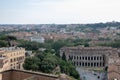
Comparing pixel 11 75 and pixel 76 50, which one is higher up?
pixel 11 75

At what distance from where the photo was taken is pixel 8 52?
31.7 meters

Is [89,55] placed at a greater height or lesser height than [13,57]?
lesser

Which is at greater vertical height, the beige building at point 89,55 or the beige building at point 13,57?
the beige building at point 13,57

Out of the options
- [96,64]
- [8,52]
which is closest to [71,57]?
[96,64]

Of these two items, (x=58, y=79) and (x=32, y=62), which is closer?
(x=58, y=79)

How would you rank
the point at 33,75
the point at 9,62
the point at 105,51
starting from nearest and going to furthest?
the point at 33,75 → the point at 9,62 → the point at 105,51

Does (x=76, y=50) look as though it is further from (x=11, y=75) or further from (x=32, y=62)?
(x=11, y=75)

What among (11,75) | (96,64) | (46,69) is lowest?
(96,64)

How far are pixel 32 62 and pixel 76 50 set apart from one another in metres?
26.0

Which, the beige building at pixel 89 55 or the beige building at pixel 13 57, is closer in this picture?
the beige building at pixel 13 57

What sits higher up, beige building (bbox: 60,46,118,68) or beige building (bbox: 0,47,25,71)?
beige building (bbox: 0,47,25,71)

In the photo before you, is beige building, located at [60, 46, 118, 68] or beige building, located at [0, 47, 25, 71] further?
beige building, located at [60, 46, 118, 68]

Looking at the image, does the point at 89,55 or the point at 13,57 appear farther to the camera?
the point at 89,55

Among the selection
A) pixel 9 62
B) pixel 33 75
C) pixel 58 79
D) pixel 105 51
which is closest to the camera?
pixel 58 79
